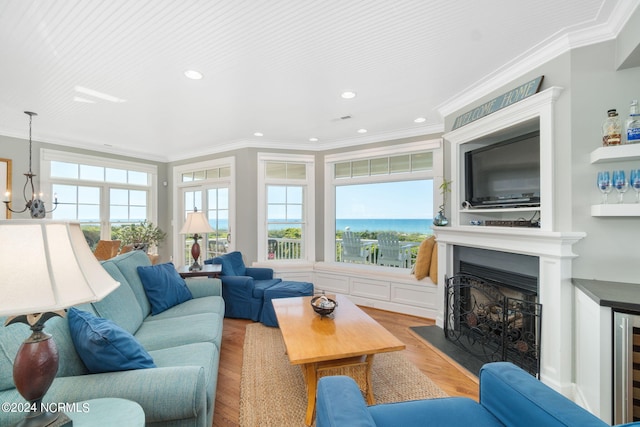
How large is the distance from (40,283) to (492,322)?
3214 mm

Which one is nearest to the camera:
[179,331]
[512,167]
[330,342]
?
[330,342]

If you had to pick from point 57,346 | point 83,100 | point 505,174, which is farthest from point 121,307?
point 505,174

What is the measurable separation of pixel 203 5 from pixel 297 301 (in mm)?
2640

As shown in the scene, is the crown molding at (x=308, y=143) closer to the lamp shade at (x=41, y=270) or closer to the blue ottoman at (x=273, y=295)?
the blue ottoman at (x=273, y=295)

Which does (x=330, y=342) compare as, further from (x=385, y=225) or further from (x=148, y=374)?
(x=385, y=225)

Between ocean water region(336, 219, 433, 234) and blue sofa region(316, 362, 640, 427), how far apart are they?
2.91 meters

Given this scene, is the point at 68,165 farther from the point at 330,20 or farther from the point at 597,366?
the point at 597,366

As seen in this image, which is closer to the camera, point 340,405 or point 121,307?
point 340,405

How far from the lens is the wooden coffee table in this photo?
1.89 metres

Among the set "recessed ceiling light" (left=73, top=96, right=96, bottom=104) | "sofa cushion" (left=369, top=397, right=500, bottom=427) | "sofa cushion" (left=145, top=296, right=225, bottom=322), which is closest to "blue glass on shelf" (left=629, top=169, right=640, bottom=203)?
"sofa cushion" (left=369, top=397, right=500, bottom=427)

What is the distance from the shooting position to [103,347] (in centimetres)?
134

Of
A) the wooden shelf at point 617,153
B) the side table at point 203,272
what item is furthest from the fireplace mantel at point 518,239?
the side table at point 203,272

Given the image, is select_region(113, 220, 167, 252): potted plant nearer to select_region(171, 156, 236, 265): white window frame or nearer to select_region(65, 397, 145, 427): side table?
select_region(171, 156, 236, 265): white window frame

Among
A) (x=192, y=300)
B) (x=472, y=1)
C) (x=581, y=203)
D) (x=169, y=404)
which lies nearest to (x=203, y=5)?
(x=472, y=1)
